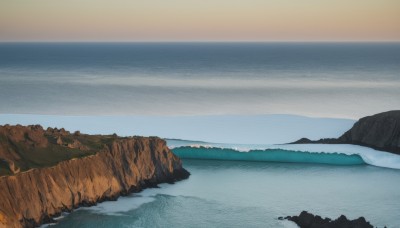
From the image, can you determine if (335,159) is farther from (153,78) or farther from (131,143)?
(153,78)

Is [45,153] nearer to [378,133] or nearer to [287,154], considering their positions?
[287,154]

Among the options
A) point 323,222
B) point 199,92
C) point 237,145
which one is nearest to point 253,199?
point 323,222

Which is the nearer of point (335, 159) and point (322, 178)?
point (322, 178)

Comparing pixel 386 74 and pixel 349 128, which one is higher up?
pixel 386 74

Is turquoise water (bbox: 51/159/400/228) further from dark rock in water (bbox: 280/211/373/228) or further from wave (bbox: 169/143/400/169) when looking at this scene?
wave (bbox: 169/143/400/169)

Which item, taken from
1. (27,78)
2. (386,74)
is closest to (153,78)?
(27,78)

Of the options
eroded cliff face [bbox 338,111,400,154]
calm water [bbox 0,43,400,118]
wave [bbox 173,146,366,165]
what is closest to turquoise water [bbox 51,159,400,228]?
wave [bbox 173,146,366,165]

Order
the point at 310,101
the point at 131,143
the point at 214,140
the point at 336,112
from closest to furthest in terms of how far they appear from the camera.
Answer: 1. the point at 131,143
2. the point at 214,140
3. the point at 336,112
4. the point at 310,101

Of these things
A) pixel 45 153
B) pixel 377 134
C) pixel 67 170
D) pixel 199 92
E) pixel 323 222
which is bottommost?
pixel 323 222
